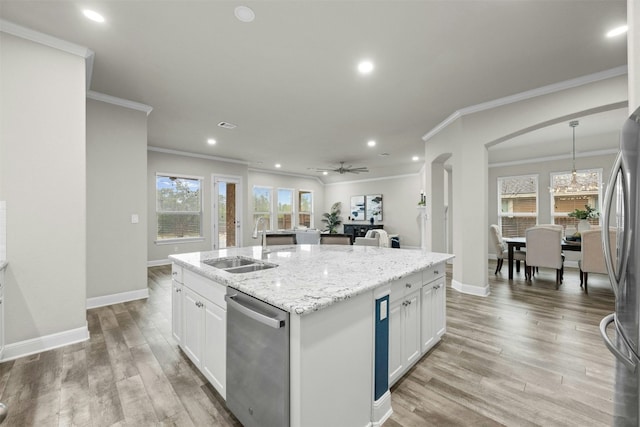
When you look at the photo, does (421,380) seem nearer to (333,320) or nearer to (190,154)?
(333,320)

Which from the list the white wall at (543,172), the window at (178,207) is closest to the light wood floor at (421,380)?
the window at (178,207)

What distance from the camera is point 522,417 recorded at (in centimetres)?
171

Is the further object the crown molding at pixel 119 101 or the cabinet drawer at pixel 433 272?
the crown molding at pixel 119 101

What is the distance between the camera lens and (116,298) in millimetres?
3801

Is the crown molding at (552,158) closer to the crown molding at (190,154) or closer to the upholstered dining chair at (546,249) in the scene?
the upholstered dining chair at (546,249)

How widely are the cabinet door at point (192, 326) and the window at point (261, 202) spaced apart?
6803 mm

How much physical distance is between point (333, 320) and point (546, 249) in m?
5.09

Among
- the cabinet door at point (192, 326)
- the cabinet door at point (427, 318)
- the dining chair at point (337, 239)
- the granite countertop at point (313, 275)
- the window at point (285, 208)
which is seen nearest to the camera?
the granite countertop at point (313, 275)

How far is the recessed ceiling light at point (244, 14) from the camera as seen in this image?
83.2 inches

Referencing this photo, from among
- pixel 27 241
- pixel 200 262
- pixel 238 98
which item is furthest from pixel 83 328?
pixel 238 98

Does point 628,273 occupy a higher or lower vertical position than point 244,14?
lower

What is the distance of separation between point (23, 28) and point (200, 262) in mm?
2529

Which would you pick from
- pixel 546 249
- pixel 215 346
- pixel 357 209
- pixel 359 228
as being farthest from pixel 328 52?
pixel 357 209

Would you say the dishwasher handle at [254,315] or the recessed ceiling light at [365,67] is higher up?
the recessed ceiling light at [365,67]
